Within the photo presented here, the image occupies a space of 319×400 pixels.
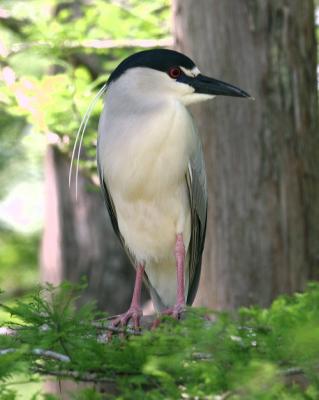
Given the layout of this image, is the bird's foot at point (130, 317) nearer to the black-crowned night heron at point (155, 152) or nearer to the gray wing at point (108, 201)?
the black-crowned night heron at point (155, 152)

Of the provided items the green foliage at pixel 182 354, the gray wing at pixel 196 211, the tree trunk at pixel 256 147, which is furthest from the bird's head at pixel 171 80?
the green foliage at pixel 182 354

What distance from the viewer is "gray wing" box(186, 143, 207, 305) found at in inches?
191

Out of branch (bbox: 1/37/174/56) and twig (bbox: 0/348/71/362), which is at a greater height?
branch (bbox: 1/37/174/56)

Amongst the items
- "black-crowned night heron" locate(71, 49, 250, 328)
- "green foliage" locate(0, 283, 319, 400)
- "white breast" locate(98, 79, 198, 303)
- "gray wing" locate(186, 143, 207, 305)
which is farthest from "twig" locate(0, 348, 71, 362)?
"gray wing" locate(186, 143, 207, 305)

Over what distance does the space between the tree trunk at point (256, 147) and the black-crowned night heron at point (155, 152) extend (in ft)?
2.51

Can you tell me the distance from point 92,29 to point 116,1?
913mm

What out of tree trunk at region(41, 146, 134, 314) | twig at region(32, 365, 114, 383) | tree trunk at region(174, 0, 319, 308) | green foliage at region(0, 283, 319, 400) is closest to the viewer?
green foliage at region(0, 283, 319, 400)

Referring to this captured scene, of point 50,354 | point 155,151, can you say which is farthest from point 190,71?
point 50,354

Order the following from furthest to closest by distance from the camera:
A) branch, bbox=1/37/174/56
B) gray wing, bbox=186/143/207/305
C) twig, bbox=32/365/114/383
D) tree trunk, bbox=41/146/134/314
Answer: tree trunk, bbox=41/146/134/314 < branch, bbox=1/37/174/56 < gray wing, bbox=186/143/207/305 < twig, bbox=32/365/114/383

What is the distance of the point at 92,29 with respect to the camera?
6777 millimetres

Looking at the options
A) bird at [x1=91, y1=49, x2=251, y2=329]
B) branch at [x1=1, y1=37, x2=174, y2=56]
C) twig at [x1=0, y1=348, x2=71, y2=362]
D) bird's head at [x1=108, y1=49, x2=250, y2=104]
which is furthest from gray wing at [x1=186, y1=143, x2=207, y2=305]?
twig at [x1=0, y1=348, x2=71, y2=362]

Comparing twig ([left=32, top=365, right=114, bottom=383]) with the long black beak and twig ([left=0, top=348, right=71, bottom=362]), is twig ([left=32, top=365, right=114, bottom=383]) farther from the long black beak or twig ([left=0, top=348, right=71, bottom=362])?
the long black beak

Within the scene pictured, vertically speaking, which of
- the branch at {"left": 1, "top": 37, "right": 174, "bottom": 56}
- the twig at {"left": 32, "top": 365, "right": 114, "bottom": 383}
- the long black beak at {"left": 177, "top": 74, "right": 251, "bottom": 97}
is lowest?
the twig at {"left": 32, "top": 365, "right": 114, "bottom": 383}

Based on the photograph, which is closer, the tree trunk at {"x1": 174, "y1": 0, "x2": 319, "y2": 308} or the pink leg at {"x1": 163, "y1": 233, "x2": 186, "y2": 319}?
the pink leg at {"x1": 163, "y1": 233, "x2": 186, "y2": 319}
